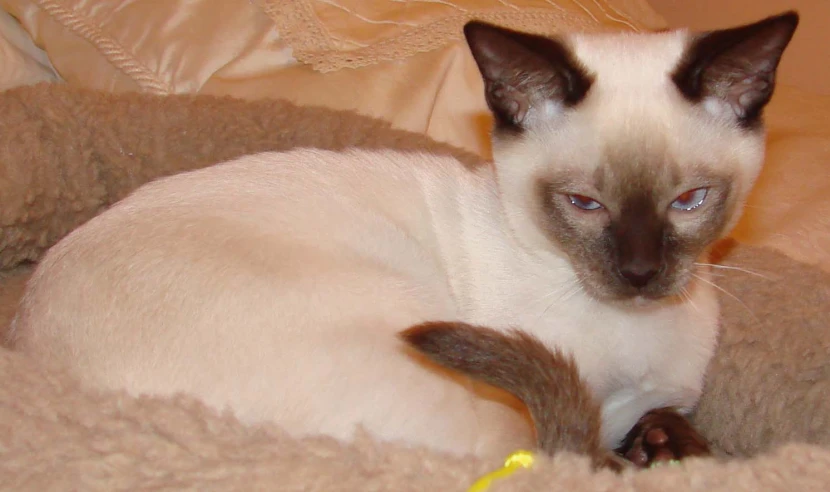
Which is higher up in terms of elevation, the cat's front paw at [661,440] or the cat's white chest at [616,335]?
the cat's white chest at [616,335]

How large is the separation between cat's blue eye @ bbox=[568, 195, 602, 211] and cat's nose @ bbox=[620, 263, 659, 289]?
12cm

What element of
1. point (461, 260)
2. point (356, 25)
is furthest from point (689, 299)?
point (356, 25)

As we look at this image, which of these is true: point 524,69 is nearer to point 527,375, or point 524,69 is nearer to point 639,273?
point 639,273

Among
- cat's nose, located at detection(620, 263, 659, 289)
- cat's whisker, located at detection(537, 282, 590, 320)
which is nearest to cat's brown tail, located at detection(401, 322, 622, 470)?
cat's nose, located at detection(620, 263, 659, 289)

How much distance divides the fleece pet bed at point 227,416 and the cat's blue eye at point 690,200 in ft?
1.07

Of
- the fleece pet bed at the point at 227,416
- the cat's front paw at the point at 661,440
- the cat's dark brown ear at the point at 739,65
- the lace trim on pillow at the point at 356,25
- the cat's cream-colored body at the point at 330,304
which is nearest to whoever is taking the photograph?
the fleece pet bed at the point at 227,416

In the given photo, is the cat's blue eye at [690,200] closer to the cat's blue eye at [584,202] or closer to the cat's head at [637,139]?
the cat's head at [637,139]

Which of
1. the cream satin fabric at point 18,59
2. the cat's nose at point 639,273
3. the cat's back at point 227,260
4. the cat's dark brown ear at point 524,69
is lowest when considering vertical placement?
the cream satin fabric at point 18,59

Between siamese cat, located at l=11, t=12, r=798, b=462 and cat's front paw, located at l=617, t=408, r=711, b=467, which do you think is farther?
cat's front paw, located at l=617, t=408, r=711, b=467

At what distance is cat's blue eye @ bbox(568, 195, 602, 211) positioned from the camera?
1.28 metres

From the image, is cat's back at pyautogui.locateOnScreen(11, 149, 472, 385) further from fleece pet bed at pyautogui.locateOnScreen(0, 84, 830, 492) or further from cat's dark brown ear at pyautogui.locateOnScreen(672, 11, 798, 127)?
cat's dark brown ear at pyautogui.locateOnScreen(672, 11, 798, 127)

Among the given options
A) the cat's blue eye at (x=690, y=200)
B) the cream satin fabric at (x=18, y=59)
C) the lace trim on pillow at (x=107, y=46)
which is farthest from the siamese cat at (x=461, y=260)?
the cream satin fabric at (x=18, y=59)

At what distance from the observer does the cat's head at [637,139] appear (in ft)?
4.04

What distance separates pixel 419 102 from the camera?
2301 millimetres
